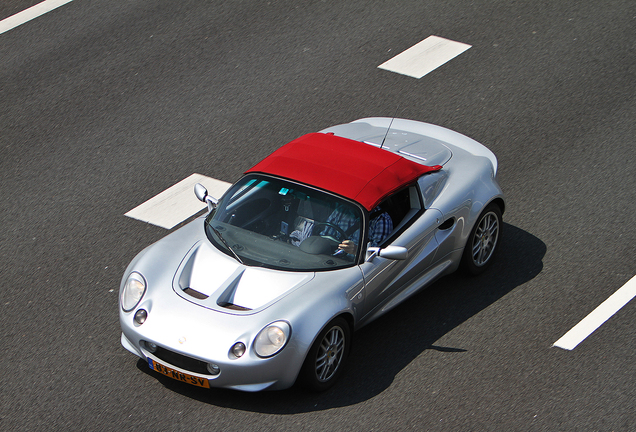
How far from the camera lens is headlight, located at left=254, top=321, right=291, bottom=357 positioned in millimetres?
5852

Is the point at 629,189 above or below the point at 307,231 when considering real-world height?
below

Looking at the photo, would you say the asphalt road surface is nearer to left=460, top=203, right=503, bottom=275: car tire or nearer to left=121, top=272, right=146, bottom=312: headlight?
left=460, top=203, right=503, bottom=275: car tire

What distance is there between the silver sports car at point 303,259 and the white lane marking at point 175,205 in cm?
126

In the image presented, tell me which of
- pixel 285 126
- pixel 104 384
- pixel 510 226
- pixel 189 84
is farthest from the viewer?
pixel 189 84

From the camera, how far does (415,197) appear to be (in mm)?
7152

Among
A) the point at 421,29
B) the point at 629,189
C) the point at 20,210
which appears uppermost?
the point at 20,210

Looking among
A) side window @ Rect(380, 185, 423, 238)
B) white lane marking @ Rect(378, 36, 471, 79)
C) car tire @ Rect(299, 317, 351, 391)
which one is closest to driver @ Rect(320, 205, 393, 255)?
side window @ Rect(380, 185, 423, 238)

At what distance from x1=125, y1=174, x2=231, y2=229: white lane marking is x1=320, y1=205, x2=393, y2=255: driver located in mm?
2379

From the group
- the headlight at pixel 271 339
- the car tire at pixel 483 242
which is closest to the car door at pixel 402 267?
the car tire at pixel 483 242

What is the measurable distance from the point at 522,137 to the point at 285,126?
9.36 ft

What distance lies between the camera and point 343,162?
704 centimetres

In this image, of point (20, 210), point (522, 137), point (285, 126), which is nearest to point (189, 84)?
point (285, 126)

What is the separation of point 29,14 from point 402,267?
8.43m

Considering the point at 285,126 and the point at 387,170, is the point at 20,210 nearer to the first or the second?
the point at 285,126
